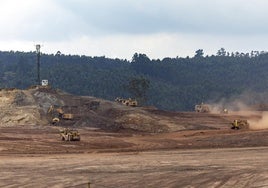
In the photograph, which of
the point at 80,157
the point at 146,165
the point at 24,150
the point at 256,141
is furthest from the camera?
the point at 256,141

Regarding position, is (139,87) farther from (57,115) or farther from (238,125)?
(238,125)

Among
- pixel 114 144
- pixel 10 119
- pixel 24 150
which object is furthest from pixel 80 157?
pixel 10 119

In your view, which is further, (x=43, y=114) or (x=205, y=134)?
(x=43, y=114)

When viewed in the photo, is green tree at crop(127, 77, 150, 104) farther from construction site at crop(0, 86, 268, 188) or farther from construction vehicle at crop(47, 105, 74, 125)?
construction vehicle at crop(47, 105, 74, 125)

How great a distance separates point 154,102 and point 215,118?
80.8m

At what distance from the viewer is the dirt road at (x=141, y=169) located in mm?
26688

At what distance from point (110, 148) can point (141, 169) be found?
15.6 meters

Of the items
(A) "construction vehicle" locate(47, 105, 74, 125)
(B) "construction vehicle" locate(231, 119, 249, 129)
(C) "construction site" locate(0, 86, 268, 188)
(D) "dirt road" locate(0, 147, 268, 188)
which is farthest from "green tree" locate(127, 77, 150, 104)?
(D) "dirt road" locate(0, 147, 268, 188)

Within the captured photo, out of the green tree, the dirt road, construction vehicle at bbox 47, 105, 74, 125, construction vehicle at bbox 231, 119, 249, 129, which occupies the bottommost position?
the dirt road

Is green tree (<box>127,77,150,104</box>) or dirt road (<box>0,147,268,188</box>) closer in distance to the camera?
dirt road (<box>0,147,268,188</box>)

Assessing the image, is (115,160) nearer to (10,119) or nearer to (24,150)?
(24,150)

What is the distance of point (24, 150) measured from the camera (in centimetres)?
4378

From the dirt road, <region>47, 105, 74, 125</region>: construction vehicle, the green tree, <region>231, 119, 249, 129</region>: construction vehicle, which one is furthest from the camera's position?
the green tree

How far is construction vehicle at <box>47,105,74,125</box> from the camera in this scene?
71.9 meters
